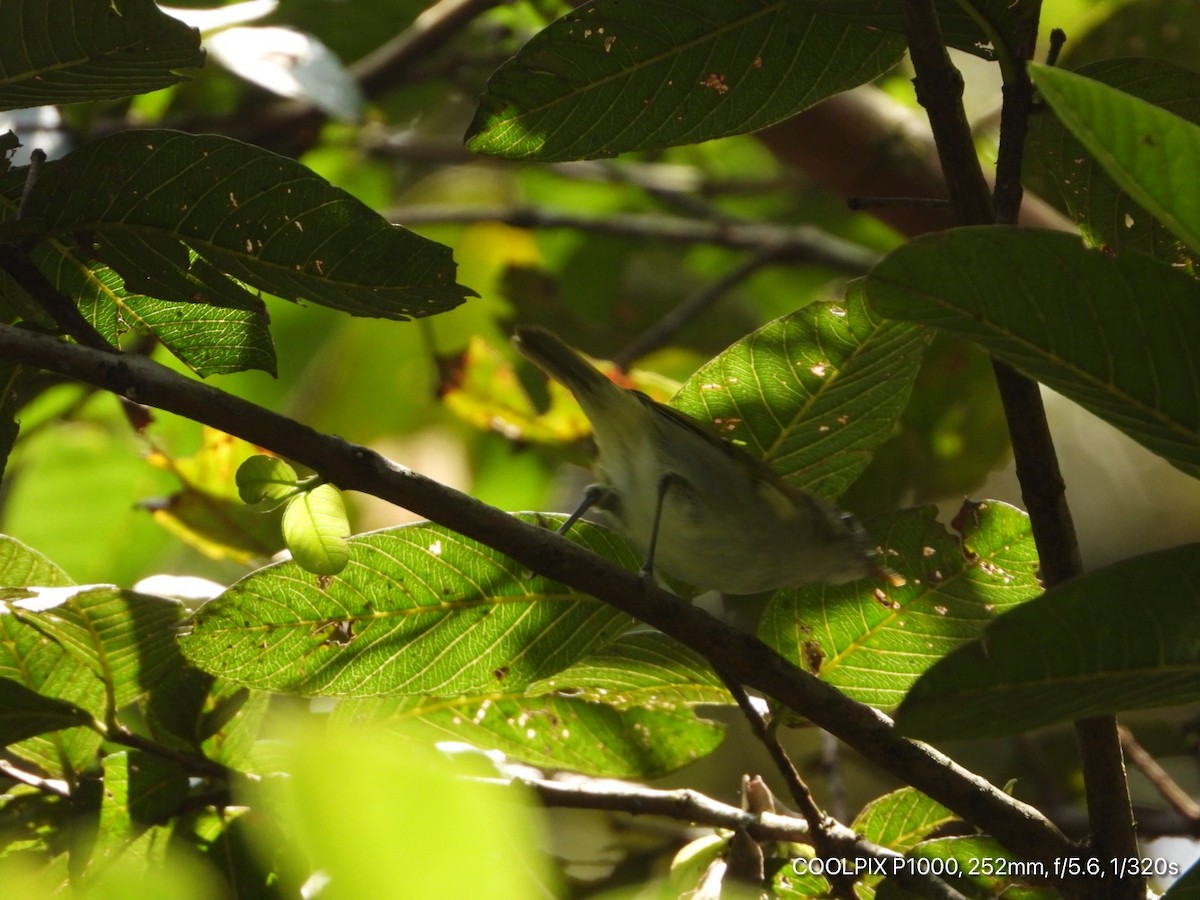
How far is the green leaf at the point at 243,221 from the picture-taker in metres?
1.27

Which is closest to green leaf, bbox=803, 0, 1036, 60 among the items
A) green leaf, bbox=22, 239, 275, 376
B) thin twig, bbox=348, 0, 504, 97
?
green leaf, bbox=22, 239, 275, 376

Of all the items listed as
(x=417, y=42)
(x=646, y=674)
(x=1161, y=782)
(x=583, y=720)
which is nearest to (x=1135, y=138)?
(x=646, y=674)

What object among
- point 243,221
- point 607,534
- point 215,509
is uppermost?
point 243,221

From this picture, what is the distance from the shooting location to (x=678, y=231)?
13.4 feet

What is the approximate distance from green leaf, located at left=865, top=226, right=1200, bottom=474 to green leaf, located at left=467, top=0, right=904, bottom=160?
566 mm

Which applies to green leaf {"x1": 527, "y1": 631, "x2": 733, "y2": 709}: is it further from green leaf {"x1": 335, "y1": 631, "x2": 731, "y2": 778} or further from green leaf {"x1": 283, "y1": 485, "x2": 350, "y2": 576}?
green leaf {"x1": 283, "y1": 485, "x2": 350, "y2": 576}

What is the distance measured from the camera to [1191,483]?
5.76 m

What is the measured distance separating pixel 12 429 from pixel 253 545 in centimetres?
106

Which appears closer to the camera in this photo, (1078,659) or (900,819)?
(1078,659)

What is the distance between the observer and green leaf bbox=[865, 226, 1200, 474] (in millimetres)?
957

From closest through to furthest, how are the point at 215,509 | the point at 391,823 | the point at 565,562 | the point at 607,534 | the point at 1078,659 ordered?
the point at 391,823, the point at 1078,659, the point at 565,562, the point at 607,534, the point at 215,509

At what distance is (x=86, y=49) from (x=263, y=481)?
1.77 ft

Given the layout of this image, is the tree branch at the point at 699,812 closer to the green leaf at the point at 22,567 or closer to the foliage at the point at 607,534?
the foliage at the point at 607,534

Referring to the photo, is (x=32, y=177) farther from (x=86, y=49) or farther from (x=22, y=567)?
(x=22, y=567)
